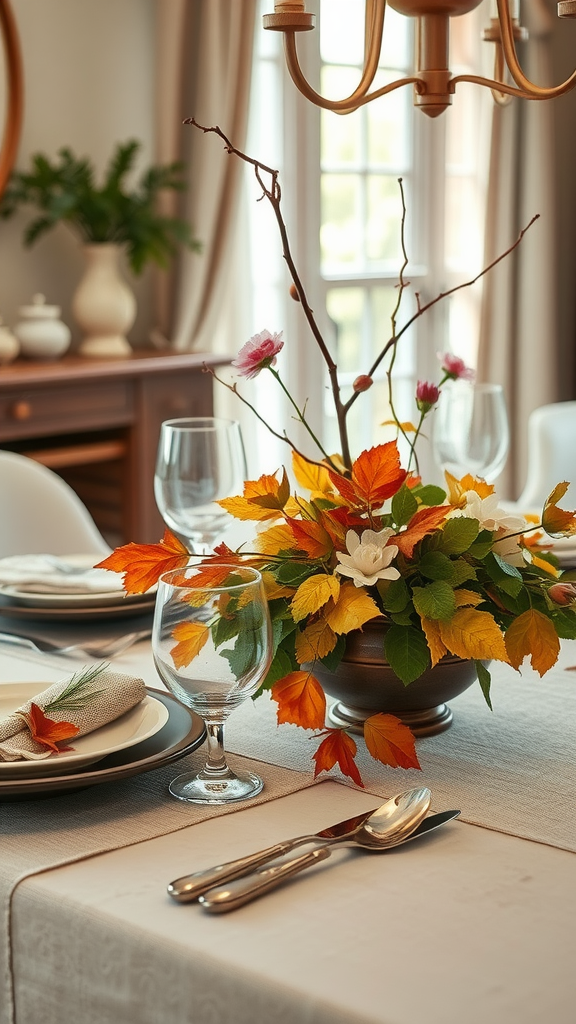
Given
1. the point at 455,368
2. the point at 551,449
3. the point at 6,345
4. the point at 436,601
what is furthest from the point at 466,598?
the point at 6,345

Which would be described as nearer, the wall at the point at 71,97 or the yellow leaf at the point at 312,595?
the yellow leaf at the point at 312,595

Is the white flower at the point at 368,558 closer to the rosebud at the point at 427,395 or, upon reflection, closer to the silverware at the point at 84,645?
the rosebud at the point at 427,395

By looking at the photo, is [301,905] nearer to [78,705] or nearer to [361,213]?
[78,705]

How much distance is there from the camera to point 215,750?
93cm

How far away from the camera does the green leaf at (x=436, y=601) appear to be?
0.95m

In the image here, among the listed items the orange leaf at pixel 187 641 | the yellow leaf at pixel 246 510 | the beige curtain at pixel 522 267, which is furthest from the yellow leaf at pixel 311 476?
the beige curtain at pixel 522 267

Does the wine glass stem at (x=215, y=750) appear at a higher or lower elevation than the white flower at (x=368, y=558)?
lower

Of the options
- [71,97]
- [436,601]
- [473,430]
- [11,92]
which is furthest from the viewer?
[71,97]

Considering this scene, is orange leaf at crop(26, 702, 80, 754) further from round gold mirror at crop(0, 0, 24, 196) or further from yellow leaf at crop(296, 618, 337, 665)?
round gold mirror at crop(0, 0, 24, 196)

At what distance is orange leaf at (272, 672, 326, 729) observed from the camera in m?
0.93

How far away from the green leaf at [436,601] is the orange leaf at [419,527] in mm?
31

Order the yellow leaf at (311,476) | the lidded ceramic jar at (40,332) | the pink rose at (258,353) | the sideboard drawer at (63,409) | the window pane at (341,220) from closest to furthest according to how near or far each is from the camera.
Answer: the pink rose at (258,353) → the yellow leaf at (311,476) → the sideboard drawer at (63,409) → the lidded ceramic jar at (40,332) → the window pane at (341,220)

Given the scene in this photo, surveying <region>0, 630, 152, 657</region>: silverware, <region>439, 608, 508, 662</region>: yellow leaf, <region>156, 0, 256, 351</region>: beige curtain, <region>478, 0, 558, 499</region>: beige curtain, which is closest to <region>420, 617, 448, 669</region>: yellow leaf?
<region>439, 608, 508, 662</region>: yellow leaf

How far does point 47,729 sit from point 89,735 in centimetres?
4
